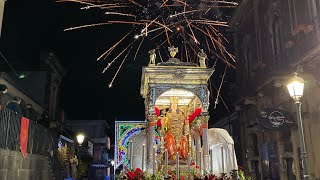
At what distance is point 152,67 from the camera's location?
409 inches

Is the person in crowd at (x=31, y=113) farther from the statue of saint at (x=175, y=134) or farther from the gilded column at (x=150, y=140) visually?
the gilded column at (x=150, y=140)

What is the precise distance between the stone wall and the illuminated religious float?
3.31 meters

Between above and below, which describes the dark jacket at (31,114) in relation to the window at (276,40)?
below

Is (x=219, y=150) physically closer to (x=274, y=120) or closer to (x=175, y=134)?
(x=175, y=134)

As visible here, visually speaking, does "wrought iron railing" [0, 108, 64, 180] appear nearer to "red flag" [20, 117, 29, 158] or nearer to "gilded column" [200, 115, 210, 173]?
"red flag" [20, 117, 29, 158]

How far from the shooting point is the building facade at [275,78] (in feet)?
46.7

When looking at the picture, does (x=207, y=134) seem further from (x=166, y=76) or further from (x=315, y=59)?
(x=315, y=59)

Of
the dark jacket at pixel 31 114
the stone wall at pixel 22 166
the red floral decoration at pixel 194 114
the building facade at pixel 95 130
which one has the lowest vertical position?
the stone wall at pixel 22 166

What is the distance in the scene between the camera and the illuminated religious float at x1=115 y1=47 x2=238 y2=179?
1039 cm

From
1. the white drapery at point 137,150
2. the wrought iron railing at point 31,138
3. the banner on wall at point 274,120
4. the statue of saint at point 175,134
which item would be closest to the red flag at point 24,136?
the wrought iron railing at point 31,138

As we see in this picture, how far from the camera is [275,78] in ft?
52.3

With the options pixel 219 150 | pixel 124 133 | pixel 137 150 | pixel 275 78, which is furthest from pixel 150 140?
pixel 124 133

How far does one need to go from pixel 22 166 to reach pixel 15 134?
1.06 m

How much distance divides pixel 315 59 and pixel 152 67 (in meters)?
7.02
